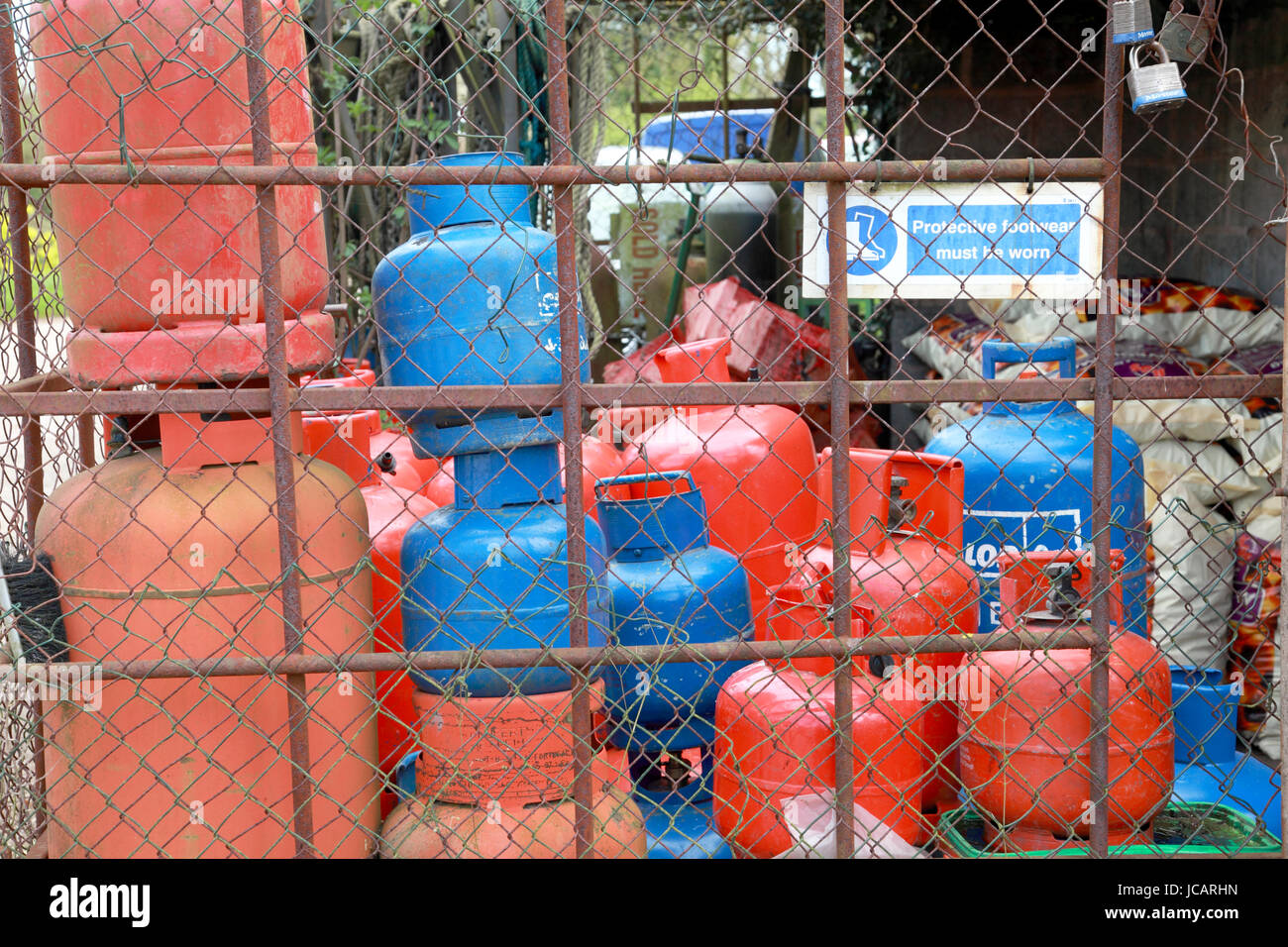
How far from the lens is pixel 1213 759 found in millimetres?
3457

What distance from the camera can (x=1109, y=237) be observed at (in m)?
2.62

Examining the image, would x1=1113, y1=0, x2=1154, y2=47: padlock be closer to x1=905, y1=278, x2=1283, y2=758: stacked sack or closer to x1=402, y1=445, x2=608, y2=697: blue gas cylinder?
x1=905, y1=278, x2=1283, y2=758: stacked sack

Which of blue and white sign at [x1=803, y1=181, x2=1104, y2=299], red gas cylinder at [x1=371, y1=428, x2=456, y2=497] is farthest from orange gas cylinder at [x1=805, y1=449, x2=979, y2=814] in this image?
red gas cylinder at [x1=371, y1=428, x2=456, y2=497]

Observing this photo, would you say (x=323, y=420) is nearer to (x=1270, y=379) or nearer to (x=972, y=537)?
(x=972, y=537)

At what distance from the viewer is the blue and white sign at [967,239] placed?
261 cm

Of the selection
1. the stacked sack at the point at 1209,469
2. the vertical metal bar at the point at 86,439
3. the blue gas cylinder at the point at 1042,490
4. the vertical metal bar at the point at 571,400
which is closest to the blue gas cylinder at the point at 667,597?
the vertical metal bar at the point at 571,400

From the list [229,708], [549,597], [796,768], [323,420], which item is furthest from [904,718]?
[323,420]

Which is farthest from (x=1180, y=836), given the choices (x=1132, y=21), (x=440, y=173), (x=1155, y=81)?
Result: (x=440, y=173)

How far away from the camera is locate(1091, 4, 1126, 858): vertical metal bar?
2570 millimetres

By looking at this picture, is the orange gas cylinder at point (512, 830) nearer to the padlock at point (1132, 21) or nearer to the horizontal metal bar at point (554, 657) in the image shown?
the horizontal metal bar at point (554, 657)

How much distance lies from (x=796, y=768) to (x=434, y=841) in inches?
37.3

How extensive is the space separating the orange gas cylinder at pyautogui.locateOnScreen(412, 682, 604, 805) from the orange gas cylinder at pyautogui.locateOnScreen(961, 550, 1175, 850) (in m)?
1.03

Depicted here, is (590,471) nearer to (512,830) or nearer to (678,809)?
(678,809)

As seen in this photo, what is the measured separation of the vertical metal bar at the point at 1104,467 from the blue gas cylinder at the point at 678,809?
3.18ft
